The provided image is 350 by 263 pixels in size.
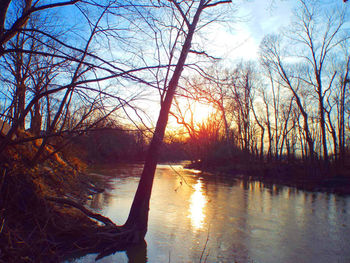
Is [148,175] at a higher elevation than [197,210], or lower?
higher

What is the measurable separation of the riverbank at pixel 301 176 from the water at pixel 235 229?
6953mm

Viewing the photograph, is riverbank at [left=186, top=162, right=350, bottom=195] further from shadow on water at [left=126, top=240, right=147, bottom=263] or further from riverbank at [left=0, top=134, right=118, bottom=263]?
riverbank at [left=0, top=134, right=118, bottom=263]

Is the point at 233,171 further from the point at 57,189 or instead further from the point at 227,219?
the point at 57,189

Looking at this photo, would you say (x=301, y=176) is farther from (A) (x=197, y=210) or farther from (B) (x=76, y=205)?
(B) (x=76, y=205)

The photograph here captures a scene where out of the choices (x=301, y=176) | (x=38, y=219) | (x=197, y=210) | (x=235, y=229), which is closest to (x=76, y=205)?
(x=38, y=219)

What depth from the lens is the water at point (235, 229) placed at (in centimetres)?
595

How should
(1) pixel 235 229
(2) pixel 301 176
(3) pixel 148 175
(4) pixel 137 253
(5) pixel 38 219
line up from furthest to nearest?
(2) pixel 301 176 → (1) pixel 235 229 → (3) pixel 148 175 → (4) pixel 137 253 → (5) pixel 38 219

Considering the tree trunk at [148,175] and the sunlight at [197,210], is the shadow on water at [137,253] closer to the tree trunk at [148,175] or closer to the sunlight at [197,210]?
the tree trunk at [148,175]

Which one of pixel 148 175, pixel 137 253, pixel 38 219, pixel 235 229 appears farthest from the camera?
pixel 235 229

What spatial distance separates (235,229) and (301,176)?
19.6 metres

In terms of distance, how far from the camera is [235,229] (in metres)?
8.05

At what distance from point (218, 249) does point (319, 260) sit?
7.28 feet

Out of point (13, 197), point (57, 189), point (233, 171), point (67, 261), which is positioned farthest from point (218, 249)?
point (233, 171)

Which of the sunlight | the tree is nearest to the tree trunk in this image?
the tree
